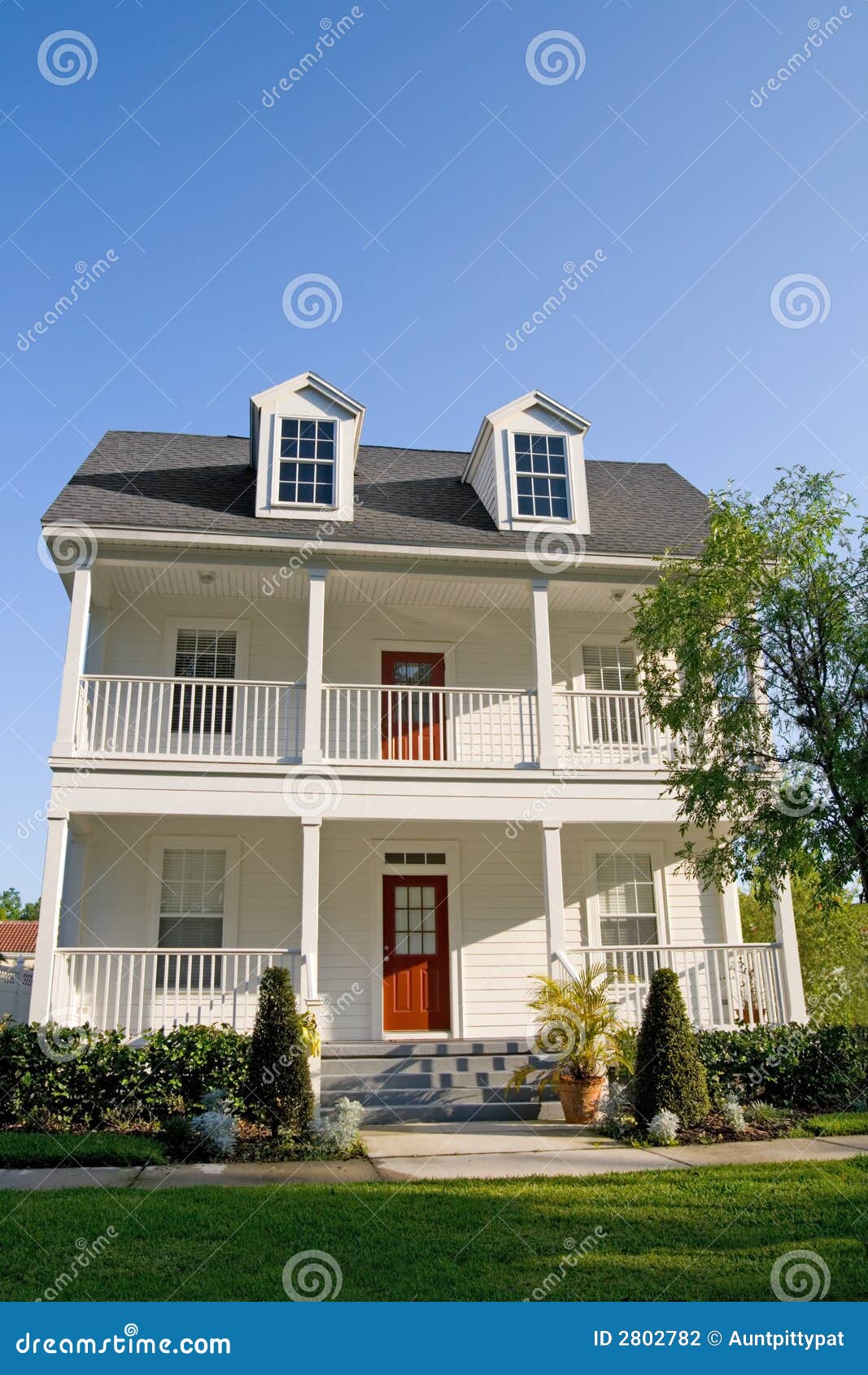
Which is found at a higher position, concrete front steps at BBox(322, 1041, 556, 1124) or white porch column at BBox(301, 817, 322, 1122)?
white porch column at BBox(301, 817, 322, 1122)

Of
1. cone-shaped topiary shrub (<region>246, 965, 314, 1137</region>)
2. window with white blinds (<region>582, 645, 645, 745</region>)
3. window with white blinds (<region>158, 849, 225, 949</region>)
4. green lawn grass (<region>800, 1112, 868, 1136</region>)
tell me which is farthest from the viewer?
window with white blinds (<region>582, 645, 645, 745</region>)

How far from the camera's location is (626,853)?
14.3m

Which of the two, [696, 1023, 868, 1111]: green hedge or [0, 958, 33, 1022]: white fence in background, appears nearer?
[696, 1023, 868, 1111]: green hedge

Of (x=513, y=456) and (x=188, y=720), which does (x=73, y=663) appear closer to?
(x=188, y=720)

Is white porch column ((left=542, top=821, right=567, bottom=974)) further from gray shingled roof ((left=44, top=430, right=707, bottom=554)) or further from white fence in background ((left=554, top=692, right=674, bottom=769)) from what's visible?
gray shingled roof ((left=44, top=430, right=707, bottom=554))

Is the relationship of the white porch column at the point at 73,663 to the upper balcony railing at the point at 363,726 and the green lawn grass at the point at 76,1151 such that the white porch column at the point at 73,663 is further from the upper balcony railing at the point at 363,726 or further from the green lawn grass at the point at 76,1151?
the green lawn grass at the point at 76,1151

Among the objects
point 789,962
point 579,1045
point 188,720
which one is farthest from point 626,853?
point 188,720

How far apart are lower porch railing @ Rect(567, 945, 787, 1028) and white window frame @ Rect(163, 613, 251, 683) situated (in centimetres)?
598

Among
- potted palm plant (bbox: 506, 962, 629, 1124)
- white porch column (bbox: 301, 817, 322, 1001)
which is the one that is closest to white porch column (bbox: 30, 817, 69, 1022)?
white porch column (bbox: 301, 817, 322, 1001)

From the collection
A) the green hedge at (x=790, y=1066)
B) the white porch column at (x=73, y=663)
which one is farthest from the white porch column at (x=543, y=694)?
the white porch column at (x=73, y=663)

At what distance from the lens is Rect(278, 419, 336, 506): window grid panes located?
534 inches

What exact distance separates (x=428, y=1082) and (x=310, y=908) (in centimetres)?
234

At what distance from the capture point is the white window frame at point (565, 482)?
1391 cm

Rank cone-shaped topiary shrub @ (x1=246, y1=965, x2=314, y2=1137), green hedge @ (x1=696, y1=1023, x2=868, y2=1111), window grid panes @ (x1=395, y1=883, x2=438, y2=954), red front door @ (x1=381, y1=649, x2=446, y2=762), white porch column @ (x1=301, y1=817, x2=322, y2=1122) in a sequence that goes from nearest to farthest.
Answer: cone-shaped topiary shrub @ (x1=246, y1=965, x2=314, y2=1137) < green hedge @ (x1=696, y1=1023, x2=868, y2=1111) < white porch column @ (x1=301, y1=817, x2=322, y2=1122) < window grid panes @ (x1=395, y1=883, x2=438, y2=954) < red front door @ (x1=381, y1=649, x2=446, y2=762)
